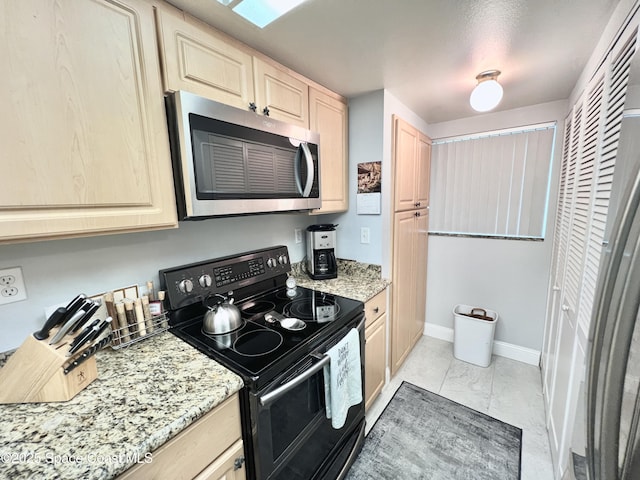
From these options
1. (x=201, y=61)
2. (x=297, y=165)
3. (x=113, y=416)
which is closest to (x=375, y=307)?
(x=297, y=165)

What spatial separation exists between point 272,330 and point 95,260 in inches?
31.7

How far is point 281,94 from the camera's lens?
141 cm

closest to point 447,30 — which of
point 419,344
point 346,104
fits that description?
point 346,104

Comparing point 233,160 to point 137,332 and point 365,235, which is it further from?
point 365,235

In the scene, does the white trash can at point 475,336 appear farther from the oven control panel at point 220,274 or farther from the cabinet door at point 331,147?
the oven control panel at point 220,274

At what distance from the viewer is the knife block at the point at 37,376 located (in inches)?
30.1

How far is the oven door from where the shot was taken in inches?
36.2

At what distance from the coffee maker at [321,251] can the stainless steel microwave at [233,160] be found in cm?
44

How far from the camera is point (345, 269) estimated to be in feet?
6.95

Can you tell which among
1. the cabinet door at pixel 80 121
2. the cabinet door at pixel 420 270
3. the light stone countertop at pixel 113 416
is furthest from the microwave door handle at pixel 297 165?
the cabinet door at pixel 420 270

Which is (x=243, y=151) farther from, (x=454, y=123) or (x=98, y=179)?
(x=454, y=123)

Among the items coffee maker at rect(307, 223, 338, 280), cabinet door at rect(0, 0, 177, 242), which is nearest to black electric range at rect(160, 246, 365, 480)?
coffee maker at rect(307, 223, 338, 280)

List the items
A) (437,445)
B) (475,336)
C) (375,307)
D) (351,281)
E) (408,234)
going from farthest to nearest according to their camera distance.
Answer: (475,336), (408,234), (351,281), (375,307), (437,445)

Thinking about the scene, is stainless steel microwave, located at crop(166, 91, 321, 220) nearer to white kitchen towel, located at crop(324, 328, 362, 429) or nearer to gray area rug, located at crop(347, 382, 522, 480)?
white kitchen towel, located at crop(324, 328, 362, 429)
